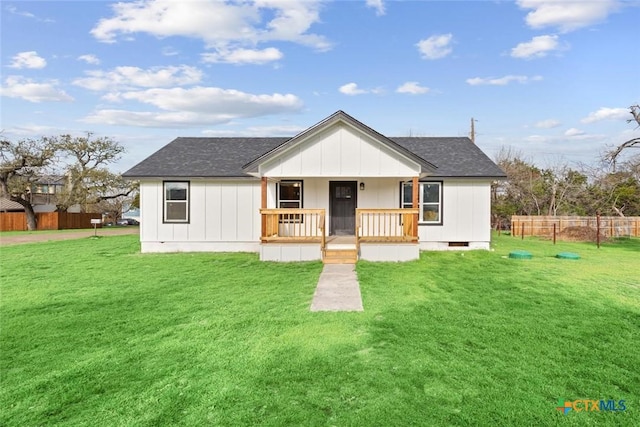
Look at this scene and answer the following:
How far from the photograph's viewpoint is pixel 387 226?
1294cm

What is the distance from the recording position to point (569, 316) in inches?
227

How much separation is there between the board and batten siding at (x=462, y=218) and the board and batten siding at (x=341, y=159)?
9.69ft

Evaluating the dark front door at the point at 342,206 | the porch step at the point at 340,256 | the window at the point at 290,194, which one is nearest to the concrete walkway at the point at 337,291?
the porch step at the point at 340,256

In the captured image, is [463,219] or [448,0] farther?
[463,219]

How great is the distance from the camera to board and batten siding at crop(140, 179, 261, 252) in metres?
13.4

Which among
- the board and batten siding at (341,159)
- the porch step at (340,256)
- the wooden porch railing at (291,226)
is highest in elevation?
the board and batten siding at (341,159)

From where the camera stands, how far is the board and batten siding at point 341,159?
11117mm

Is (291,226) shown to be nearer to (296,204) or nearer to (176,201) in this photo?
(296,204)

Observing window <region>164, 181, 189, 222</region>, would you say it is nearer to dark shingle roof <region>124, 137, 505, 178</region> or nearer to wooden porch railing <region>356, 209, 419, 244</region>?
dark shingle roof <region>124, 137, 505, 178</region>

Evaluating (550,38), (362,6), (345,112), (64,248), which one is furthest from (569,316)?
(64,248)

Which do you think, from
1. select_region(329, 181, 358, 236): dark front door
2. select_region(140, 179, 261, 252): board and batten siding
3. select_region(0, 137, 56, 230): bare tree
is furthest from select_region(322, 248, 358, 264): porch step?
select_region(0, 137, 56, 230): bare tree

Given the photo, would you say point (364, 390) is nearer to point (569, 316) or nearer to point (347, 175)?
point (569, 316)

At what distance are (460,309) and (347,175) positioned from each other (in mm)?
5861

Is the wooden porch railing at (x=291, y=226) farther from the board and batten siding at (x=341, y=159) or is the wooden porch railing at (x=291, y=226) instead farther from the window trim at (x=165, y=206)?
the window trim at (x=165, y=206)
